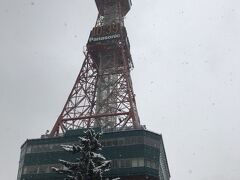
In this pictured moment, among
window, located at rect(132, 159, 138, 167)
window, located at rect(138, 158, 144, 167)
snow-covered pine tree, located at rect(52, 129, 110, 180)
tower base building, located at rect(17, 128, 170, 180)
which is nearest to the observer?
snow-covered pine tree, located at rect(52, 129, 110, 180)

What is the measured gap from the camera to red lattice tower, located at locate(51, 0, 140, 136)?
70.6 m

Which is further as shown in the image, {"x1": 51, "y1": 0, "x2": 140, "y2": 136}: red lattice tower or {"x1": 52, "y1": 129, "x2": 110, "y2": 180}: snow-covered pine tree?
{"x1": 51, "y1": 0, "x2": 140, "y2": 136}: red lattice tower

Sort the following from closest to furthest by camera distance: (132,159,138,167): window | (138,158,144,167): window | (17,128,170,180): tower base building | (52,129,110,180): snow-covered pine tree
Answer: (52,129,110,180): snow-covered pine tree, (17,128,170,180): tower base building, (138,158,144,167): window, (132,159,138,167): window

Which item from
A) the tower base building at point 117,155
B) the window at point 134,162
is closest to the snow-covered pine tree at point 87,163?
the tower base building at point 117,155

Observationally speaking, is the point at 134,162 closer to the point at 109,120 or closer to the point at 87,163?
the point at 109,120

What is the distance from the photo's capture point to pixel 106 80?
3196 inches

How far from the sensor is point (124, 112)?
6912 cm

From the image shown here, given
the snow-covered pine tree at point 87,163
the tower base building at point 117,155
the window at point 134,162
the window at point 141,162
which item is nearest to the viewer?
the snow-covered pine tree at point 87,163

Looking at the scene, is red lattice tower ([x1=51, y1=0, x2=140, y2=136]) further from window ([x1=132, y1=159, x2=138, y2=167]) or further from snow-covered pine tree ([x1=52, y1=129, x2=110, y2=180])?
snow-covered pine tree ([x1=52, y1=129, x2=110, y2=180])

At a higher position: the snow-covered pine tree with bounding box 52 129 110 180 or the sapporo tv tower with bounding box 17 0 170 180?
the sapporo tv tower with bounding box 17 0 170 180

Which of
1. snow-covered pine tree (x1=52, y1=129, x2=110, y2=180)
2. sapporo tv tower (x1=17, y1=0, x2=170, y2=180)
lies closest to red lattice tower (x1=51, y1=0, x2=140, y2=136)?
sapporo tv tower (x1=17, y1=0, x2=170, y2=180)

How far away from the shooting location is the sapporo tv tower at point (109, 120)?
59312mm

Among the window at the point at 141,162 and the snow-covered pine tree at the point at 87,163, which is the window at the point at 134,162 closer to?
the window at the point at 141,162

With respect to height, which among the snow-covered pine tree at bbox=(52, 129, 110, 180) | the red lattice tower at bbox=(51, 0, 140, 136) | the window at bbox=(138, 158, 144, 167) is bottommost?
the snow-covered pine tree at bbox=(52, 129, 110, 180)
